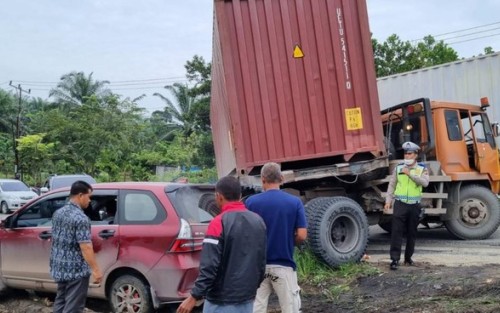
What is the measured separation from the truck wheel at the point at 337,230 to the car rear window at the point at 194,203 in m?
2.02

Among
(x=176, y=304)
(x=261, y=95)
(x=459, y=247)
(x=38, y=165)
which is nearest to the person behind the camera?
(x=176, y=304)

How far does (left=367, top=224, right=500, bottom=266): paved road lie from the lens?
7465 millimetres

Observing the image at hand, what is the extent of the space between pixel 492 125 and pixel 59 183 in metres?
12.3

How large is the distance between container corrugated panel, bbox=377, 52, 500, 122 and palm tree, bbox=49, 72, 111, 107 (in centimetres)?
2819

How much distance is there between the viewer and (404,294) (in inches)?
221

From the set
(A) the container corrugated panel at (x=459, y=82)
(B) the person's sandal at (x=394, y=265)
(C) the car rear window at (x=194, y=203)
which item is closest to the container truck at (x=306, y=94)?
(B) the person's sandal at (x=394, y=265)

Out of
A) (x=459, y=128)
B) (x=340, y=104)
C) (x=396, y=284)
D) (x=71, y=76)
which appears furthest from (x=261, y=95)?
(x=71, y=76)

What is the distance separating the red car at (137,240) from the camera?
16.5ft

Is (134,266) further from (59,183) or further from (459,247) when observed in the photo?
(59,183)

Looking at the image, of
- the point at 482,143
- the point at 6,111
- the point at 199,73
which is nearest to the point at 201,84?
the point at 199,73

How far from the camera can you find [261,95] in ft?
24.7

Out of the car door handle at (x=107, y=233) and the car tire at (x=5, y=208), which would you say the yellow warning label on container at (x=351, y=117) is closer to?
the car door handle at (x=107, y=233)

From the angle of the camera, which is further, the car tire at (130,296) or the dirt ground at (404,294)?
the car tire at (130,296)

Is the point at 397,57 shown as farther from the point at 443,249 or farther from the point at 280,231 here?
the point at 280,231
